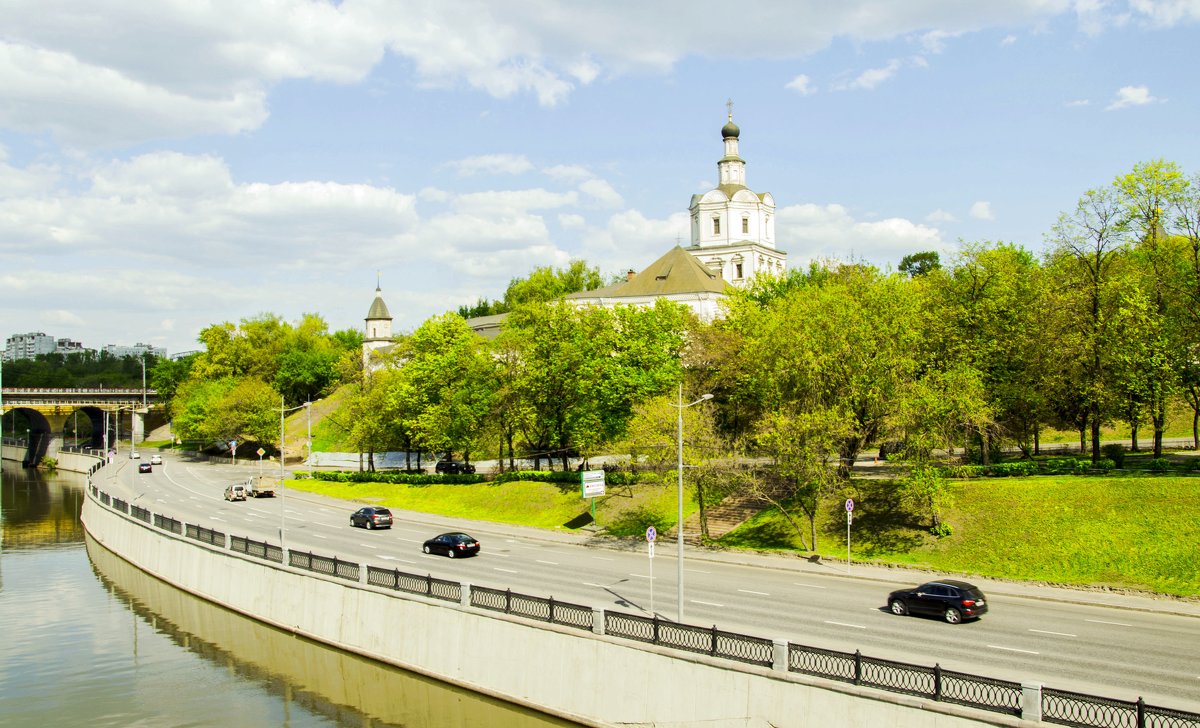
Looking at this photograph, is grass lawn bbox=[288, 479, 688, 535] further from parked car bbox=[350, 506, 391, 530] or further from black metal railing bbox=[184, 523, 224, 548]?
black metal railing bbox=[184, 523, 224, 548]

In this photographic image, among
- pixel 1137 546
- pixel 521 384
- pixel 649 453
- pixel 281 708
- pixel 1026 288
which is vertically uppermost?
pixel 1026 288

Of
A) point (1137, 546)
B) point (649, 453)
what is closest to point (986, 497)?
point (1137, 546)

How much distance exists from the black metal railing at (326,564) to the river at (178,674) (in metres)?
2.82

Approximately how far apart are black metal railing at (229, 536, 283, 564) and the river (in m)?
2.88

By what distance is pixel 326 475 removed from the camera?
78688 mm

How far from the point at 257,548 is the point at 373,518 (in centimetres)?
1251

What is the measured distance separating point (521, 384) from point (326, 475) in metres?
28.1

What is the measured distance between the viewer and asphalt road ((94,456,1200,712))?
906 inches

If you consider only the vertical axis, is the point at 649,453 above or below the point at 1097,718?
above

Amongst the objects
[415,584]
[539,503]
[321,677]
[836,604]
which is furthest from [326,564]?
[539,503]

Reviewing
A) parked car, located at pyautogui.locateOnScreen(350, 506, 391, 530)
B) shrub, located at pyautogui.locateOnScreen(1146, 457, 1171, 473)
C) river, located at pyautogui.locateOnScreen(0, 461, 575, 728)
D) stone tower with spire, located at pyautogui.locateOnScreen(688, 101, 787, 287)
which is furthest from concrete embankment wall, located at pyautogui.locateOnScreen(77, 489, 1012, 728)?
stone tower with spire, located at pyautogui.locateOnScreen(688, 101, 787, 287)

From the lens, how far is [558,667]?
2455 cm

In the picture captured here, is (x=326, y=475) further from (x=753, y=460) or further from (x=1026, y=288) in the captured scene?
(x=1026, y=288)

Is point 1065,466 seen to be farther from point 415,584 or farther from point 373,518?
point 373,518
